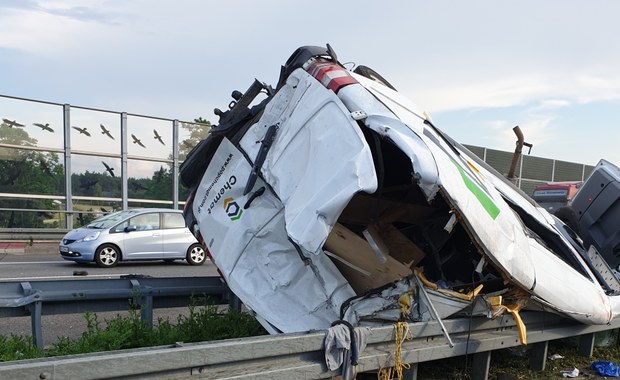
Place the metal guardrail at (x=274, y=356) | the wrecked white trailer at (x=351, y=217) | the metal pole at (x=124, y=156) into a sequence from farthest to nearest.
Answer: the metal pole at (x=124, y=156), the wrecked white trailer at (x=351, y=217), the metal guardrail at (x=274, y=356)

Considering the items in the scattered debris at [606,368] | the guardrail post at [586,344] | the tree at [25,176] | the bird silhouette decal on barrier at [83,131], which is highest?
the bird silhouette decal on barrier at [83,131]

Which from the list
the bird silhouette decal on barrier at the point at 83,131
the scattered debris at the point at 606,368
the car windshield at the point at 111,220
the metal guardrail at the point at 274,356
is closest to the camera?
the metal guardrail at the point at 274,356

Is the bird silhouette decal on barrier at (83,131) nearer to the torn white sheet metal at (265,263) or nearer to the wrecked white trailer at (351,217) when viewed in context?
the wrecked white trailer at (351,217)

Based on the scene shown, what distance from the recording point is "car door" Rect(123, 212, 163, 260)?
1296 cm

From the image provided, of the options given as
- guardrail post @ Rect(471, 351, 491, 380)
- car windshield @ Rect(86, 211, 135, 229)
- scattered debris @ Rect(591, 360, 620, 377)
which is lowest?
scattered debris @ Rect(591, 360, 620, 377)

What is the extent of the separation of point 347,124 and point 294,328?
140 centimetres

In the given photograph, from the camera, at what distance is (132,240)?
1299 cm

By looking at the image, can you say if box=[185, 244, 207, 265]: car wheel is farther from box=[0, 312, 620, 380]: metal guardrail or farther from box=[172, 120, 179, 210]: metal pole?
box=[0, 312, 620, 380]: metal guardrail

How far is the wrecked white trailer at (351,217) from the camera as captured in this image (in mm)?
3053

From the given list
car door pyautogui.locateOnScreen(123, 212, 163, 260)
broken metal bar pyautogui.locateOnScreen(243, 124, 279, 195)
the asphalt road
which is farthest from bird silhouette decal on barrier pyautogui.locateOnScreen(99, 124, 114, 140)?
broken metal bar pyautogui.locateOnScreen(243, 124, 279, 195)

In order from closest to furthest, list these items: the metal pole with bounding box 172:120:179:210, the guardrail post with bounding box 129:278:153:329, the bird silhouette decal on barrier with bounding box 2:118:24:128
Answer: the guardrail post with bounding box 129:278:153:329
the bird silhouette decal on barrier with bounding box 2:118:24:128
the metal pole with bounding box 172:120:179:210

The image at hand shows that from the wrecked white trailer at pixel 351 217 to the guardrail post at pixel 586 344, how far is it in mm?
953

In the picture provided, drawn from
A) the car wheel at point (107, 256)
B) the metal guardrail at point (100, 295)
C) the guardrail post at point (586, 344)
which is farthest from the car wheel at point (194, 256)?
the guardrail post at point (586, 344)

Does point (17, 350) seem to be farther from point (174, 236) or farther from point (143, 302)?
point (174, 236)
